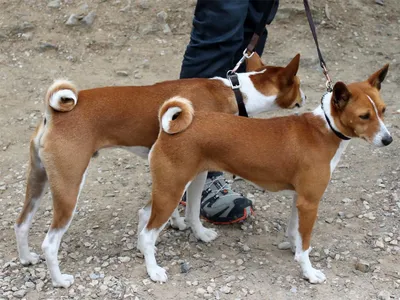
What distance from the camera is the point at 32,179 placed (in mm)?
3521

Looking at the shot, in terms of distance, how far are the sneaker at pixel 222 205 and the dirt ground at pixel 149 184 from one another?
8 centimetres

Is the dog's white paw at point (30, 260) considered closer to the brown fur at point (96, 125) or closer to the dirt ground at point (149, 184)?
the dirt ground at point (149, 184)

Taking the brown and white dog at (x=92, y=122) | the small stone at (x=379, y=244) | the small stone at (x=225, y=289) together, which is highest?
the brown and white dog at (x=92, y=122)

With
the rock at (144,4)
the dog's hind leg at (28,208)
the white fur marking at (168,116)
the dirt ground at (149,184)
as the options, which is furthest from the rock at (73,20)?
the white fur marking at (168,116)

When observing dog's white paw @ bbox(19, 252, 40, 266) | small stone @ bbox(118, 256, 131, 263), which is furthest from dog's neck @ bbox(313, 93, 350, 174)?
dog's white paw @ bbox(19, 252, 40, 266)

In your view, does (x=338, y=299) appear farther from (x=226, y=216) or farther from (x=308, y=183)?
(x=226, y=216)

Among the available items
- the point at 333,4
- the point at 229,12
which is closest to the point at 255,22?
the point at 229,12

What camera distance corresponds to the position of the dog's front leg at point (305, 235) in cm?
334

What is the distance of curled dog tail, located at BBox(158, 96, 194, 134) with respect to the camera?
3223 mm

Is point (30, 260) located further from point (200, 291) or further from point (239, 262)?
point (239, 262)

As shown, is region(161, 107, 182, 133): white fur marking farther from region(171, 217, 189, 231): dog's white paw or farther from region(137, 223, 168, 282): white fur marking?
region(171, 217, 189, 231): dog's white paw

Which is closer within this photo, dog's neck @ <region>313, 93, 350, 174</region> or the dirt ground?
dog's neck @ <region>313, 93, 350, 174</region>

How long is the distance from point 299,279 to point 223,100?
1207 millimetres

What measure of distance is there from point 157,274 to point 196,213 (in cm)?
55
